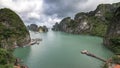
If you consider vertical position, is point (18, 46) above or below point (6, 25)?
below

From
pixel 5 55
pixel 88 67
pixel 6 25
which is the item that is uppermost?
pixel 6 25

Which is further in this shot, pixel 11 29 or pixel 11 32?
pixel 11 29

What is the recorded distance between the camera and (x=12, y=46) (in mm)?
88812

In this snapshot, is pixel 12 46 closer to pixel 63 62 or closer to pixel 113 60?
pixel 63 62

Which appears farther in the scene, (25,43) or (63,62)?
(25,43)

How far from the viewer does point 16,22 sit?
4112 inches

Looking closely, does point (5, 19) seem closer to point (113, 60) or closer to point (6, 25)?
point (6, 25)

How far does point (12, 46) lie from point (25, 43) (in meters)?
16.1

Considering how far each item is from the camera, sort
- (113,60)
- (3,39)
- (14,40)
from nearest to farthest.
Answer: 1. (113,60)
2. (3,39)
3. (14,40)

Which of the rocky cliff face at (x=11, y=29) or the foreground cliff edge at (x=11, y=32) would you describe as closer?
the foreground cliff edge at (x=11, y=32)

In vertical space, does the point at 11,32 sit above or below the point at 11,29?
below

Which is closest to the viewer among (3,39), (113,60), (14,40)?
(113,60)

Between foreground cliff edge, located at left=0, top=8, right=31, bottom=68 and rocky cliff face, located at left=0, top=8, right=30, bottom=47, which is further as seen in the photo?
rocky cliff face, located at left=0, top=8, right=30, bottom=47

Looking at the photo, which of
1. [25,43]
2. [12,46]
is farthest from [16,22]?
[12,46]
